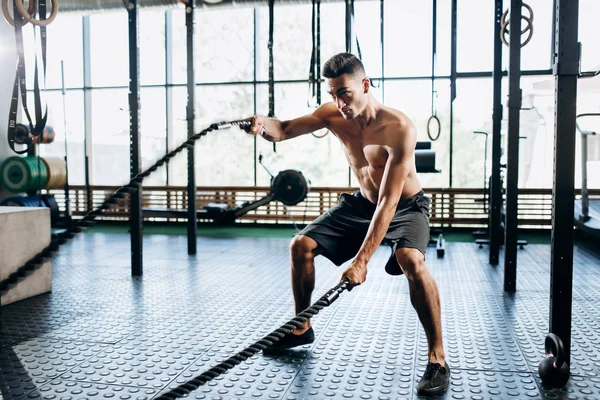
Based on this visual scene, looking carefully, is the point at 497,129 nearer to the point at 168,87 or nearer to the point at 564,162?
the point at 564,162

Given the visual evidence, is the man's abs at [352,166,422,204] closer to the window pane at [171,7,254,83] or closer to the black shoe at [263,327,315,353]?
the black shoe at [263,327,315,353]

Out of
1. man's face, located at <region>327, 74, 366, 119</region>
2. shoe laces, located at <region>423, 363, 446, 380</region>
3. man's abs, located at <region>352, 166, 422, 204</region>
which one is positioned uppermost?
man's face, located at <region>327, 74, 366, 119</region>

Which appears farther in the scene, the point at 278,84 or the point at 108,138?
the point at 108,138

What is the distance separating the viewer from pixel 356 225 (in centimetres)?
264

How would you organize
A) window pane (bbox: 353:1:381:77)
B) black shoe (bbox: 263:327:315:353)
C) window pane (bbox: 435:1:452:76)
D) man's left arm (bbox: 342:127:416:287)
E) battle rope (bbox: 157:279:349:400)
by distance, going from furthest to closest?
window pane (bbox: 353:1:381:77)
window pane (bbox: 435:1:452:76)
black shoe (bbox: 263:327:315:353)
man's left arm (bbox: 342:127:416:287)
battle rope (bbox: 157:279:349:400)

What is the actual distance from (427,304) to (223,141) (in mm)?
7481

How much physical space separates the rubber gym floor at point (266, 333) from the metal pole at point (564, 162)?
33cm

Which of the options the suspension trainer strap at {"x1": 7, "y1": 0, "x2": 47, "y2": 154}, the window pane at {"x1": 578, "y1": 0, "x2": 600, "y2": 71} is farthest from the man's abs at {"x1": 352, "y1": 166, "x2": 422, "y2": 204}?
the window pane at {"x1": 578, "y1": 0, "x2": 600, "y2": 71}

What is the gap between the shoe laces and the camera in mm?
2275

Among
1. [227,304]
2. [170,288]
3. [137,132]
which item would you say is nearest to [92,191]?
[137,132]

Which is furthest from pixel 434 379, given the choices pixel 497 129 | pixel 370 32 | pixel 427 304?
pixel 370 32

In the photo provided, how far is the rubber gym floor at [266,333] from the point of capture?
2316 millimetres

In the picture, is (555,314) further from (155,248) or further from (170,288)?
(155,248)

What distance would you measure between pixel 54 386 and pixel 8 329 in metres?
1.07
